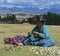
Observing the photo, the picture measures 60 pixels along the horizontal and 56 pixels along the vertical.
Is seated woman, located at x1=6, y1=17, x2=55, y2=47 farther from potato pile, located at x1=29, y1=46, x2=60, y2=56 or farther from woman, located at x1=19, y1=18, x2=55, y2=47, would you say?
potato pile, located at x1=29, y1=46, x2=60, y2=56

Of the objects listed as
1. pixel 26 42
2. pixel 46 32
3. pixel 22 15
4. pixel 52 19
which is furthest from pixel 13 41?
pixel 22 15

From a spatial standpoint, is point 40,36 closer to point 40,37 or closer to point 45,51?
point 40,37

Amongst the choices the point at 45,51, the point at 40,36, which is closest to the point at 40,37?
the point at 40,36

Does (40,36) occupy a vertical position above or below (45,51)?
above

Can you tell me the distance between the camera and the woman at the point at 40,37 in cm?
1078

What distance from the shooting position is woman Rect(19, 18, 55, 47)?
10.8m

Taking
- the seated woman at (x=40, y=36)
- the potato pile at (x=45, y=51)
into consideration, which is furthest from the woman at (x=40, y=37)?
the potato pile at (x=45, y=51)

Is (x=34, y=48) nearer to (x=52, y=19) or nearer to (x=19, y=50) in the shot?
(x=19, y=50)

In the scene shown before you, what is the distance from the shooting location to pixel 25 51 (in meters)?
9.73

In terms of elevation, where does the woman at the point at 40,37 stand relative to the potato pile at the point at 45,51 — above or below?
above

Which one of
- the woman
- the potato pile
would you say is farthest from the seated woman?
the potato pile

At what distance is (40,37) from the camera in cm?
1089

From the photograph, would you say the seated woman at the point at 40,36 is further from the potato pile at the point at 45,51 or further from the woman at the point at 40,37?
the potato pile at the point at 45,51

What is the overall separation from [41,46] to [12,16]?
31.5 meters
